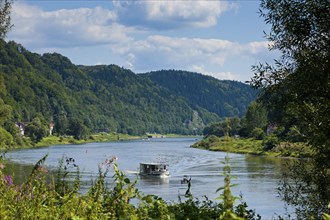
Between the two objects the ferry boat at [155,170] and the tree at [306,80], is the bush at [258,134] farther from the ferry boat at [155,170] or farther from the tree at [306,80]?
the tree at [306,80]

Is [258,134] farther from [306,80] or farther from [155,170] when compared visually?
[306,80]

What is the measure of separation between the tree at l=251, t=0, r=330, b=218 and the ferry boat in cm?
6549

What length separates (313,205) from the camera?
1695 centimetres

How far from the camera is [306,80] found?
636 inches

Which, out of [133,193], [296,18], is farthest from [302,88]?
[133,193]

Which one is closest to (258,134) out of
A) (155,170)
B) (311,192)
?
(155,170)

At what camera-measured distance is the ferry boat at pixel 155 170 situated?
8331 centimetres

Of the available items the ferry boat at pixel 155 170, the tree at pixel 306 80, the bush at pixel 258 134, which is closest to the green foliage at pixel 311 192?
the tree at pixel 306 80

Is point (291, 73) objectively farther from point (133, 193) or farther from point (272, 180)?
point (272, 180)

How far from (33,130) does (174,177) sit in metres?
128

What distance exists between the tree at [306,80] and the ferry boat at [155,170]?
65.5m

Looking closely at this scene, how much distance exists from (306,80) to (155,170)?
233 feet

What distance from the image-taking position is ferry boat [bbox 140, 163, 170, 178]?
83.3 meters

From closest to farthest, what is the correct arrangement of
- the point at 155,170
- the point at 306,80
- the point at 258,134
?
1. the point at 306,80
2. the point at 155,170
3. the point at 258,134
